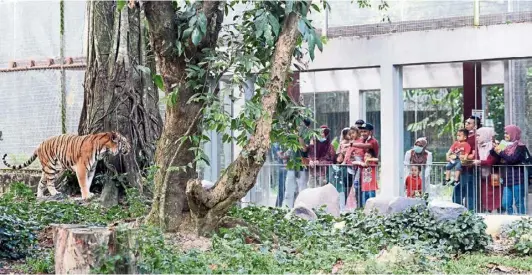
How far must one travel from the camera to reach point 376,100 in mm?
12273

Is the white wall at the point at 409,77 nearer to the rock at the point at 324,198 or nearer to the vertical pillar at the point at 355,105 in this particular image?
the vertical pillar at the point at 355,105

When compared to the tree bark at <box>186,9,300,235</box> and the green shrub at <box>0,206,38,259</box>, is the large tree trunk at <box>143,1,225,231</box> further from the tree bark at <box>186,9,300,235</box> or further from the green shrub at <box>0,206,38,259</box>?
the green shrub at <box>0,206,38,259</box>

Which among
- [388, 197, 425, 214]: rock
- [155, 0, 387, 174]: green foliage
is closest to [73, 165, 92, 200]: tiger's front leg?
[155, 0, 387, 174]: green foliage

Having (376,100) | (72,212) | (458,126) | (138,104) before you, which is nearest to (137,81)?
(138,104)

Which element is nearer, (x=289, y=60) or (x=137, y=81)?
(x=289, y=60)

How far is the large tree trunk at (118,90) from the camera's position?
11.1 metres

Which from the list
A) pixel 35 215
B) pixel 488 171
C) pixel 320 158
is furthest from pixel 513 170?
pixel 35 215

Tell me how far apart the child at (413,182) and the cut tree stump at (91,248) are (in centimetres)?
685

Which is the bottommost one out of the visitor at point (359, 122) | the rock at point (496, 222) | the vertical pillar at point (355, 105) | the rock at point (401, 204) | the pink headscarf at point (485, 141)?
the rock at point (496, 222)

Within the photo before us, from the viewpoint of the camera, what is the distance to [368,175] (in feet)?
39.1

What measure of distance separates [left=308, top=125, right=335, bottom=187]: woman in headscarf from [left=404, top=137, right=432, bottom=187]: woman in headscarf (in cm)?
105

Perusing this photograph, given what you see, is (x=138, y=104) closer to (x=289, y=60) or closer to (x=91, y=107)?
(x=91, y=107)

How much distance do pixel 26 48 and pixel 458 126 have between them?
671 cm

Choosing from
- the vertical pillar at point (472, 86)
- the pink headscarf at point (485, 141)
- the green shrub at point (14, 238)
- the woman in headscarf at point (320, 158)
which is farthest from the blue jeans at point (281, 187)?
the green shrub at point (14, 238)
